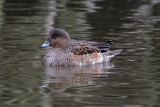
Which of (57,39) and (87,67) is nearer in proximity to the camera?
(87,67)

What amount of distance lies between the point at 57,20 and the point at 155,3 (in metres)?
4.88

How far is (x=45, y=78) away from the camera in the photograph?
920 cm

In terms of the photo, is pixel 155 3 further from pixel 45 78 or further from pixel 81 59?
pixel 45 78

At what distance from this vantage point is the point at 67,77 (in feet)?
30.8

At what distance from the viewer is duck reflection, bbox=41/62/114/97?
8.34 meters

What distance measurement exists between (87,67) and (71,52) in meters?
0.54

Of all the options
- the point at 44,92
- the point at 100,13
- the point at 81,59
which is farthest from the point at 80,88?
the point at 100,13

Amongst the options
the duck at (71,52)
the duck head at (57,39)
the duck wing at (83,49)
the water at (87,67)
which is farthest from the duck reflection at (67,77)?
the duck head at (57,39)

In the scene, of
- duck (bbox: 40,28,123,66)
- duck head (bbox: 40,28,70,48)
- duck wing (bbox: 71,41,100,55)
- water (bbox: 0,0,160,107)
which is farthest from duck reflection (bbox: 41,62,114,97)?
duck head (bbox: 40,28,70,48)

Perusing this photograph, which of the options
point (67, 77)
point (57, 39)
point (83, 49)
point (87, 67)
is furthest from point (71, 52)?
point (67, 77)

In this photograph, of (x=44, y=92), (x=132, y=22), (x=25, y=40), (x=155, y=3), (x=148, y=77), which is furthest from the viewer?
(x=155, y=3)

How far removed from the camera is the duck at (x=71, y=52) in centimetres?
1074

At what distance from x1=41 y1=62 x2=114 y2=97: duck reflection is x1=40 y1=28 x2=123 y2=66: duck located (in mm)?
186

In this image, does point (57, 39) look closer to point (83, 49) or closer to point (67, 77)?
point (83, 49)
